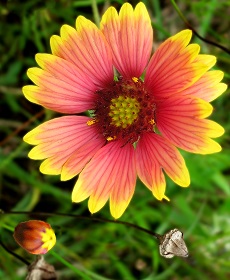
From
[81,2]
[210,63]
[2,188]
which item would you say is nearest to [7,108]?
[2,188]

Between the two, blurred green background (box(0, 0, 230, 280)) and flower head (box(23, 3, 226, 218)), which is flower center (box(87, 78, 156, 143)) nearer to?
flower head (box(23, 3, 226, 218))

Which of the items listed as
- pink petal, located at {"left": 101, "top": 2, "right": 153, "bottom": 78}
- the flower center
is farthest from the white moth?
pink petal, located at {"left": 101, "top": 2, "right": 153, "bottom": 78}

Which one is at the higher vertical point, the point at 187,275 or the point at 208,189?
the point at 208,189

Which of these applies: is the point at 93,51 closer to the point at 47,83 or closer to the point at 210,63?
the point at 47,83

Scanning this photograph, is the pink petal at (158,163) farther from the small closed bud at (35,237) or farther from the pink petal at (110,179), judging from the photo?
the small closed bud at (35,237)

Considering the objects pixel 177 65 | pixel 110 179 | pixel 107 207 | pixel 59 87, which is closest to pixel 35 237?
pixel 110 179

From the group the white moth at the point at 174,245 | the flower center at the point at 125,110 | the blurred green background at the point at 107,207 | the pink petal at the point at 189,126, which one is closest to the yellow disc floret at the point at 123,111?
the flower center at the point at 125,110

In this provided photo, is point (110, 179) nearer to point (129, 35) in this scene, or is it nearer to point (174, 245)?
point (174, 245)
